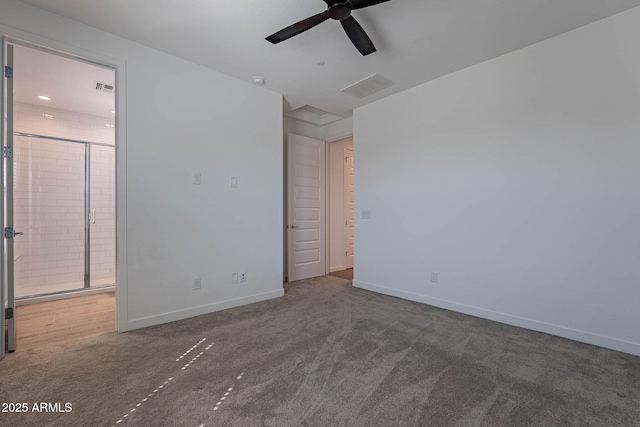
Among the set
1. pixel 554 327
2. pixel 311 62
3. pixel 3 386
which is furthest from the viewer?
pixel 311 62

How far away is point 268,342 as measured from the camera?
8.05ft

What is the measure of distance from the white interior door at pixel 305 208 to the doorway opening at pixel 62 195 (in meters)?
2.50

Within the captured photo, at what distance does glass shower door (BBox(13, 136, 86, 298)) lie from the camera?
3.78m

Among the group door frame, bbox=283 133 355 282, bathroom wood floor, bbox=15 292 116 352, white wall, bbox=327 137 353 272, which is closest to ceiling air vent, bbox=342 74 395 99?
door frame, bbox=283 133 355 282

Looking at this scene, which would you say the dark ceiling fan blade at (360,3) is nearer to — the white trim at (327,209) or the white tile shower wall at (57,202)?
the white trim at (327,209)

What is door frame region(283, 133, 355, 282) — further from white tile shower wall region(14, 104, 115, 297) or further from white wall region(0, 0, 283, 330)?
white tile shower wall region(14, 104, 115, 297)

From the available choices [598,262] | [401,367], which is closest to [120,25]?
[401,367]

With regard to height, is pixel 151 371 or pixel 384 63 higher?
pixel 384 63

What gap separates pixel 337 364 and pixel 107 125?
4949 millimetres

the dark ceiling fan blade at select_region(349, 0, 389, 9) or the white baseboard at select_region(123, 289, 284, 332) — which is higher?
the dark ceiling fan blade at select_region(349, 0, 389, 9)

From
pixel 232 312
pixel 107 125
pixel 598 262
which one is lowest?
pixel 232 312

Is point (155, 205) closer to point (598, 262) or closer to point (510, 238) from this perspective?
point (510, 238)

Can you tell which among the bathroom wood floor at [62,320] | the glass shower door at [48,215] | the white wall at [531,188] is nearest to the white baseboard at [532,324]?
the white wall at [531,188]

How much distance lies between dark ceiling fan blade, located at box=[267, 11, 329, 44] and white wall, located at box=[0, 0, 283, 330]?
1390 mm
